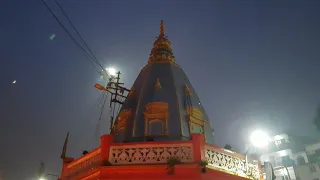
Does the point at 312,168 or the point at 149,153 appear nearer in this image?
the point at 149,153

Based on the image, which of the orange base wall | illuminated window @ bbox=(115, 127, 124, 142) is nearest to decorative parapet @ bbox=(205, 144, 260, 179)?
the orange base wall

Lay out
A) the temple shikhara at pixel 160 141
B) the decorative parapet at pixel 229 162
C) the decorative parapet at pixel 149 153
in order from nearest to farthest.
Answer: the temple shikhara at pixel 160 141 → the decorative parapet at pixel 149 153 → the decorative parapet at pixel 229 162

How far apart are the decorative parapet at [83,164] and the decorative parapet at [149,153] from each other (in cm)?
95

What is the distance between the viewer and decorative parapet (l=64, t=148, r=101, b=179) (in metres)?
11.9

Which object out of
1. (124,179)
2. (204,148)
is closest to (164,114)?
(204,148)

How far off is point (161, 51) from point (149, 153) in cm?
1042

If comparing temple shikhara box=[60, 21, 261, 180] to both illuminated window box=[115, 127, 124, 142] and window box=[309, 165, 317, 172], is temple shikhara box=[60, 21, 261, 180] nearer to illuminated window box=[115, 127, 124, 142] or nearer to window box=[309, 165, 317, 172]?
illuminated window box=[115, 127, 124, 142]

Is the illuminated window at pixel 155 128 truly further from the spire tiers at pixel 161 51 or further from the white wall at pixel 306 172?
the white wall at pixel 306 172

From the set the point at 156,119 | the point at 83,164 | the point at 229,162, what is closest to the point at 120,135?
the point at 156,119

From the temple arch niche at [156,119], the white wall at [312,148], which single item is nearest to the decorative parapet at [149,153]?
the temple arch niche at [156,119]

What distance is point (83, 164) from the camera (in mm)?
12883

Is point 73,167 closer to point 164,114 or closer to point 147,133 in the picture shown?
point 147,133

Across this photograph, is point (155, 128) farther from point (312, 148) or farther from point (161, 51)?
point (312, 148)

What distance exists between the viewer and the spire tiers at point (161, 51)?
768 inches
